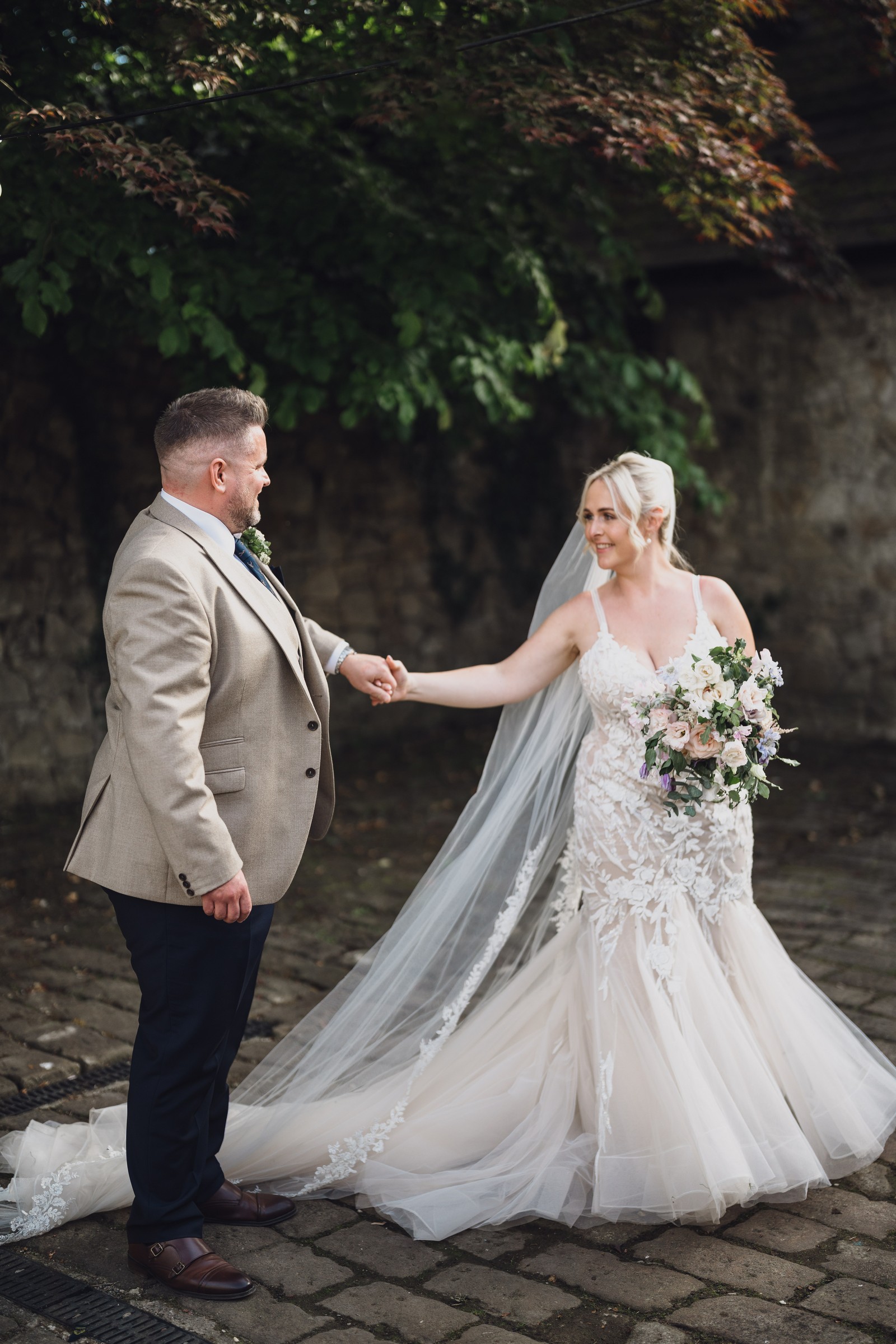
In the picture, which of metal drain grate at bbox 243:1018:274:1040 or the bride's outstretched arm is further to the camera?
metal drain grate at bbox 243:1018:274:1040

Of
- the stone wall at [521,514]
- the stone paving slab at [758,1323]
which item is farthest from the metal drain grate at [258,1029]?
the stone wall at [521,514]

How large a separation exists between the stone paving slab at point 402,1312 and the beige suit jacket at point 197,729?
0.96 metres

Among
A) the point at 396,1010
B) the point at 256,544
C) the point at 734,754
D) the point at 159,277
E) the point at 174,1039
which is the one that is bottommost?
the point at 396,1010

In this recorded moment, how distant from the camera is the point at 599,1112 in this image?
3.44 m

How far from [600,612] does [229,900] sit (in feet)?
5.29

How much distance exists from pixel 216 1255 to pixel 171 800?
1.16 metres

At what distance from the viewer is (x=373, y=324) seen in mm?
6855

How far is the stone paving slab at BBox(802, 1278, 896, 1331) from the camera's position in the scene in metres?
2.87

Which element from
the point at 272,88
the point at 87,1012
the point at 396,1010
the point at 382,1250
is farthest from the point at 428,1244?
the point at 272,88

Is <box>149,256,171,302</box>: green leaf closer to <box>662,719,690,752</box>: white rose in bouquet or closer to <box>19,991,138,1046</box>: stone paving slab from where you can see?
<box>19,991,138,1046</box>: stone paving slab

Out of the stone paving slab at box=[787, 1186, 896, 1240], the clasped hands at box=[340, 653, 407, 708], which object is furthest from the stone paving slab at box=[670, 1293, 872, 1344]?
the clasped hands at box=[340, 653, 407, 708]

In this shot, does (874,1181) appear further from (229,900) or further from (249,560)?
(249,560)

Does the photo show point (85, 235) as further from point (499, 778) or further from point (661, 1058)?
point (661, 1058)

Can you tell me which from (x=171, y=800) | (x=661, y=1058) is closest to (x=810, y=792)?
(x=661, y=1058)
